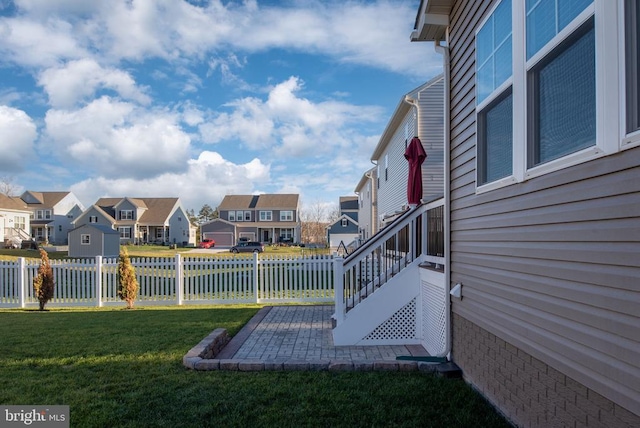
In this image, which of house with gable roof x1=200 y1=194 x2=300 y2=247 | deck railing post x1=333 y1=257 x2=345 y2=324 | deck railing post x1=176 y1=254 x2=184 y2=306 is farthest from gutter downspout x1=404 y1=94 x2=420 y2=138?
house with gable roof x1=200 y1=194 x2=300 y2=247

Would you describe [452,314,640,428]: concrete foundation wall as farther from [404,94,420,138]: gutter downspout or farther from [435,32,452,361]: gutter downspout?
[404,94,420,138]: gutter downspout

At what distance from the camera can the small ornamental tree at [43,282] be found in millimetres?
10562

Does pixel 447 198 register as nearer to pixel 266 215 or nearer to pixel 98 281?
pixel 98 281

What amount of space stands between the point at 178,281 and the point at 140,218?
139ft

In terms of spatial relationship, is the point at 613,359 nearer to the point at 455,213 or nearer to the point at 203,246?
the point at 455,213

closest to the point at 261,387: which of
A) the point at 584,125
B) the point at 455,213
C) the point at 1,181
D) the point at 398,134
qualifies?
the point at 455,213

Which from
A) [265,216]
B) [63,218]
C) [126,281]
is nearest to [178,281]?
[126,281]

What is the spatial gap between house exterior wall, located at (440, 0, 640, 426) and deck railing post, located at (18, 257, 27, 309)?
11781 mm

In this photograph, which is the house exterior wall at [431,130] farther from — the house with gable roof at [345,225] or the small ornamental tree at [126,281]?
the house with gable roof at [345,225]

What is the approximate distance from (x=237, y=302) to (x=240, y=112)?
1013 centimetres

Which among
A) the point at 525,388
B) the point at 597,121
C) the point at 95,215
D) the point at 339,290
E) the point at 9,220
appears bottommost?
the point at 525,388

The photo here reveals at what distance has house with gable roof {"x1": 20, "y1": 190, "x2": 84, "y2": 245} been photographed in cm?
4748

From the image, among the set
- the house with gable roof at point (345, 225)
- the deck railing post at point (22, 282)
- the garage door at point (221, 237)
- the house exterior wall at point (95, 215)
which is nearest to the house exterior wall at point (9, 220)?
the house exterior wall at point (95, 215)

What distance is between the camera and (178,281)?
11.3m
